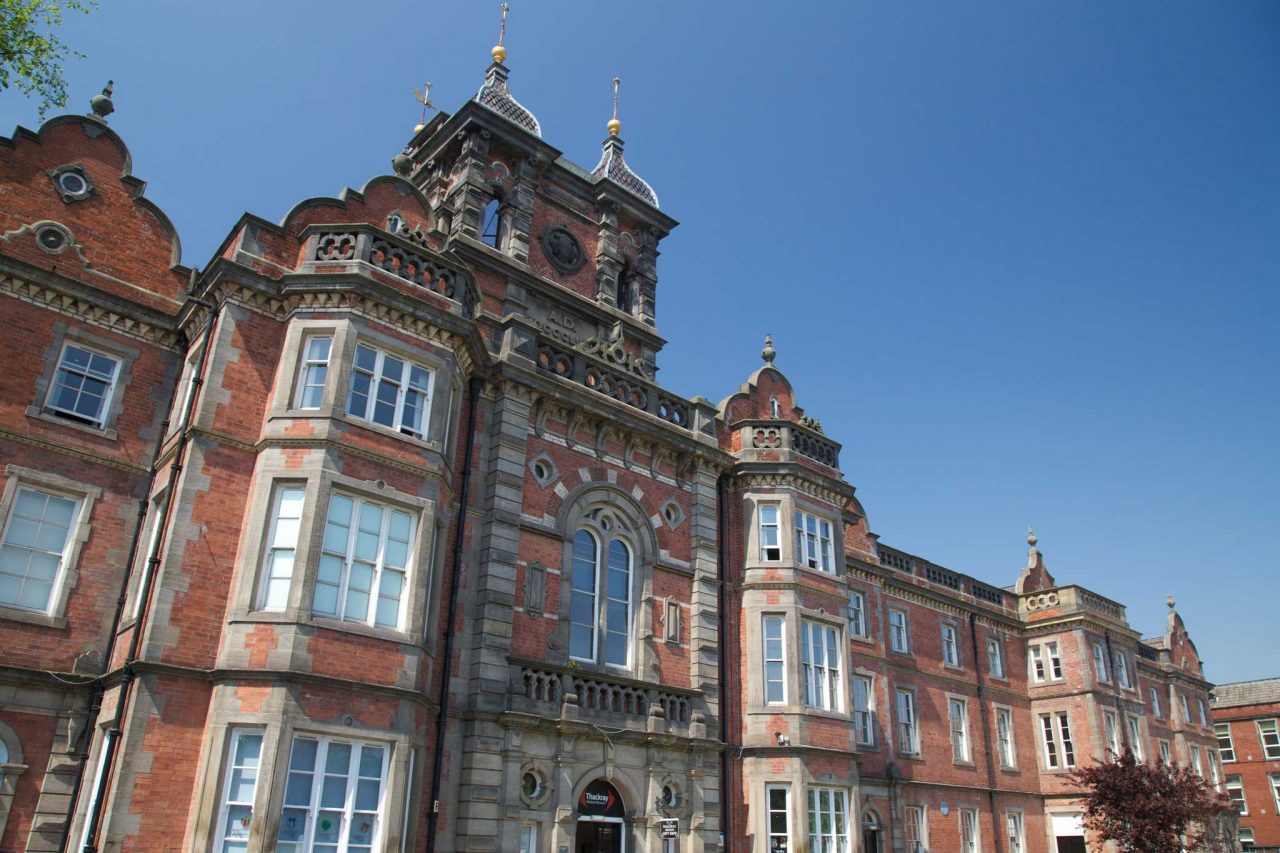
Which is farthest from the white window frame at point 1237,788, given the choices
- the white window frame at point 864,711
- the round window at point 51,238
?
the round window at point 51,238

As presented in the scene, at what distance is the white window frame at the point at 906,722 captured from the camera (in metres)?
30.9

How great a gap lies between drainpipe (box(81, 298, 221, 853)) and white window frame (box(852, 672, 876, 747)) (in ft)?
67.2

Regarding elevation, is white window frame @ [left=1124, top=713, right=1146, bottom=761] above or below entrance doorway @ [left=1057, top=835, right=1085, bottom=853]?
above

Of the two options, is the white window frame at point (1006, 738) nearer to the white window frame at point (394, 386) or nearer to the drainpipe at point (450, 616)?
the drainpipe at point (450, 616)

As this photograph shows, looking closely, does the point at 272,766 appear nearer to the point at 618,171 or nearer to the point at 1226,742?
the point at 618,171

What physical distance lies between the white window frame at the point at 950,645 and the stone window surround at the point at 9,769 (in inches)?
1100

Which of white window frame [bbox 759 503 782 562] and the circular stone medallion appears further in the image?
the circular stone medallion

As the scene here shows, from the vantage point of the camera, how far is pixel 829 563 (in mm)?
25547

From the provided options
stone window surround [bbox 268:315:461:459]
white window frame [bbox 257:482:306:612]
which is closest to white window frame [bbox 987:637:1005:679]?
stone window surround [bbox 268:315:461:459]

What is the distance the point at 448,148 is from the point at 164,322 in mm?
12506

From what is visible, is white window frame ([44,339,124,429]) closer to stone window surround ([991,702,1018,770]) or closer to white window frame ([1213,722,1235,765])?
stone window surround ([991,702,1018,770])

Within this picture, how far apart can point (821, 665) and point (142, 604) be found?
15.5 meters

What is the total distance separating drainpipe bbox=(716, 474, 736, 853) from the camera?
71.1 ft

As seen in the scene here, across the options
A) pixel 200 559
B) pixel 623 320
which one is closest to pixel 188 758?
pixel 200 559
